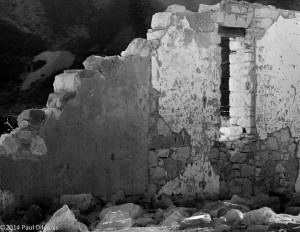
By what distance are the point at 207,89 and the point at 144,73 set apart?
0.91m

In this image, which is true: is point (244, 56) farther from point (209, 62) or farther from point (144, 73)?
point (144, 73)

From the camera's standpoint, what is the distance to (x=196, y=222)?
583cm

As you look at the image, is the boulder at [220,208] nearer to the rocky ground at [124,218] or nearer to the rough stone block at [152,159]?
the rocky ground at [124,218]

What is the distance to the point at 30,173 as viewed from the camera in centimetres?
609

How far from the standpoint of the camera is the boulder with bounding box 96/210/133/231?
18.6 ft

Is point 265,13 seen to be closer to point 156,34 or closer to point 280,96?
point 280,96

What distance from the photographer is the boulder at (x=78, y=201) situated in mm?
6289

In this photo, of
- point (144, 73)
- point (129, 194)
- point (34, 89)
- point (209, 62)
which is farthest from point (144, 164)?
point (34, 89)

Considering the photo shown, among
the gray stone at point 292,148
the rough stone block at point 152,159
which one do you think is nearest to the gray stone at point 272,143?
the gray stone at point 292,148

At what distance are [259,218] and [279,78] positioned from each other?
3103 mm

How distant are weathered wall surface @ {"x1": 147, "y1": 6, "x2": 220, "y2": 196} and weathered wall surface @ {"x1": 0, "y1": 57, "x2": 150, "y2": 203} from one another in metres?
0.25

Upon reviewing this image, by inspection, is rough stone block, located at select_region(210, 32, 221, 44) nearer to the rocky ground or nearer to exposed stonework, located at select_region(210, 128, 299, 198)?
exposed stonework, located at select_region(210, 128, 299, 198)

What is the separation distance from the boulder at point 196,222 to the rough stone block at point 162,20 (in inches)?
99.8

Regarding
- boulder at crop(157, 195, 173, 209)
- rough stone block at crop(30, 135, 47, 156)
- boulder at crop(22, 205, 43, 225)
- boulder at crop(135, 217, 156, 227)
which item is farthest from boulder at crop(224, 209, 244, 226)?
rough stone block at crop(30, 135, 47, 156)
